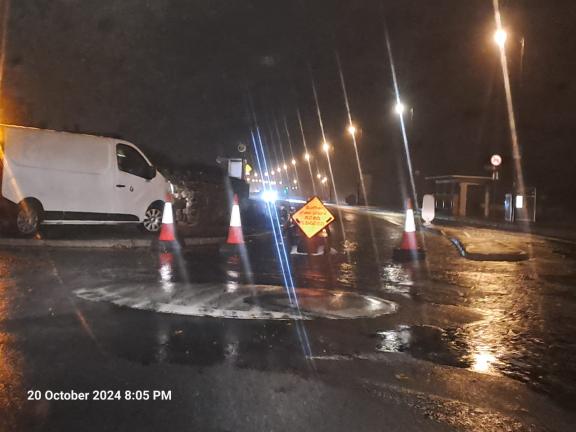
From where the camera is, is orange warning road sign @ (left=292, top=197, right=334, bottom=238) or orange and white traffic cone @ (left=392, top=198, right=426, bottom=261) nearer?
orange and white traffic cone @ (left=392, top=198, right=426, bottom=261)

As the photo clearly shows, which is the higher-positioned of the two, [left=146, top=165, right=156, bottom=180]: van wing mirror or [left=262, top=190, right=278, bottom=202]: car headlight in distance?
[left=146, top=165, right=156, bottom=180]: van wing mirror

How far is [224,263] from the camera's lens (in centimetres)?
1055

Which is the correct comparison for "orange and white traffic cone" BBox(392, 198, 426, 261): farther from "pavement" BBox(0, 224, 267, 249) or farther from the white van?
the white van

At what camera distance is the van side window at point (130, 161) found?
13.6 meters

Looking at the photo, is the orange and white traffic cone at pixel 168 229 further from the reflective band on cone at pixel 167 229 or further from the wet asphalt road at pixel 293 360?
the wet asphalt road at pixel 293 360

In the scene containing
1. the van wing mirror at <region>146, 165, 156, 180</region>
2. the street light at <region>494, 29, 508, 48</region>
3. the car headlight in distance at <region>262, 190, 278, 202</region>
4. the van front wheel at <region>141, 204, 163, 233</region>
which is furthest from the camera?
the car headlight in distance at <region>262, 190, 278, 202</region>

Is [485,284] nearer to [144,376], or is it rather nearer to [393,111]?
[144,376]

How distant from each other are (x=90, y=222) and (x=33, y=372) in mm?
9127

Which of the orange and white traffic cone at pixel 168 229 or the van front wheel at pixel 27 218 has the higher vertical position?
the van front wheel at pixel 27 218

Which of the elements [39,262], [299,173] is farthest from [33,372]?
[299,173]

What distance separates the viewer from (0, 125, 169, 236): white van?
12031 mm

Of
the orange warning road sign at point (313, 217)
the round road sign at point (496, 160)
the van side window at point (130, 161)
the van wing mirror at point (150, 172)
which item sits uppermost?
the van side window at point (130, 161)

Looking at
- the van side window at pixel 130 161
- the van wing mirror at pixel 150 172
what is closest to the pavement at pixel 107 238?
the van wing mirror at pixel 150 172

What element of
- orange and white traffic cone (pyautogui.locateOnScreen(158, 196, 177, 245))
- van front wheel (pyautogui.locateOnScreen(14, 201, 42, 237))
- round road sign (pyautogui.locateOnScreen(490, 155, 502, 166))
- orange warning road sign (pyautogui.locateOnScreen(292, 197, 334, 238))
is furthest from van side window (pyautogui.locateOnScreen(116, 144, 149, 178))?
round road sign (pyautogui.locateOnScreen(490, 155, 502, 166))
